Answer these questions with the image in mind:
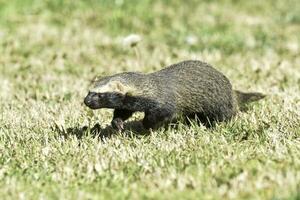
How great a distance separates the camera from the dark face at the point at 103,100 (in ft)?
21.0

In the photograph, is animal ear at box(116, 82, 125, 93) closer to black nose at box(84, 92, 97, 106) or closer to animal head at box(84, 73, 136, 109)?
animal head at box(84, 73, 136, 109)

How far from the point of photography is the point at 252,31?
13867mm

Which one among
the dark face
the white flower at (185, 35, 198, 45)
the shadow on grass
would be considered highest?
the dark face

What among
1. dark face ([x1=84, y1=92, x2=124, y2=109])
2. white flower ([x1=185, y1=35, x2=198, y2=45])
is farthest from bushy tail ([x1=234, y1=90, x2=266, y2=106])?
white flower ([x1=185, y1=35, x2=198, y2=45])

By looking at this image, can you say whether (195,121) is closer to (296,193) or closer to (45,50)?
(296,193)

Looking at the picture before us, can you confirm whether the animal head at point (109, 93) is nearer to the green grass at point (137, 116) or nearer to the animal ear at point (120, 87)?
the animal ear at point (120, 87)

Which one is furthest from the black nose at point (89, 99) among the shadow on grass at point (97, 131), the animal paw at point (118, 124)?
the animal paw at point (118, 124)

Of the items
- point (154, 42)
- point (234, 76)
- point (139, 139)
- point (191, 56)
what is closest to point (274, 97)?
point (234, 76)

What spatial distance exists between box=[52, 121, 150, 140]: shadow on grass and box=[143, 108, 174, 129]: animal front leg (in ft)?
0.58

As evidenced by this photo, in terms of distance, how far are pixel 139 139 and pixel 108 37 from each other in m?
6.74

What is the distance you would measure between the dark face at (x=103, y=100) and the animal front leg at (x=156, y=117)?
0.33 metres

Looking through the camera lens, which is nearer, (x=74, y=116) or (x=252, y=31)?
(x=74, y=116)

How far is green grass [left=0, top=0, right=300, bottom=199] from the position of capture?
16.2 feet

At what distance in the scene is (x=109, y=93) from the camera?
6473mm
